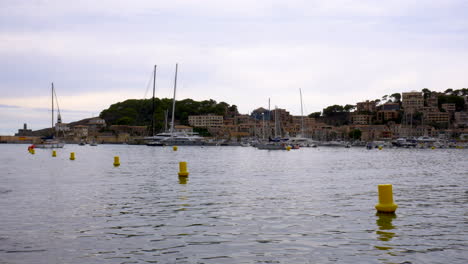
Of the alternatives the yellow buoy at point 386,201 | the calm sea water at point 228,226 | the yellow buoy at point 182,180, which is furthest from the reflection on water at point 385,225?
the yellow buoy at point 182,180

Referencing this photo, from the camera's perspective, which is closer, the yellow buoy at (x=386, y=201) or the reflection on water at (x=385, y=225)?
the reflection on water at (x=385, y=225)

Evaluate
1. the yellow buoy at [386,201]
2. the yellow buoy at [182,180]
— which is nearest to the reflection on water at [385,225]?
the yellow buoy at [386,201]

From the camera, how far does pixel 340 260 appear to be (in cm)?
1098

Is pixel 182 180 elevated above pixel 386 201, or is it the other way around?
pixel 386 201

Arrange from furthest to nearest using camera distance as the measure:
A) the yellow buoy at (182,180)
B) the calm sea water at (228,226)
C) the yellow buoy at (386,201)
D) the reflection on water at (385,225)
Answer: the yellow buoy at (182,180) < the yellow buoy at (386,201) < the reflection on water at (385,225) < the calm sea water at (228,226)

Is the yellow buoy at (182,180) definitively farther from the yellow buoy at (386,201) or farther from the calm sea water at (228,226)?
the yellow buoy at (386,201)

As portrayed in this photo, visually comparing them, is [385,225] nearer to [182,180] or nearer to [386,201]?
[386,201]

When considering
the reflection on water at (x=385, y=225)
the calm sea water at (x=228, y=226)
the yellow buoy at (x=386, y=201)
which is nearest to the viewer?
the calm sea water at (x=228, y=226)

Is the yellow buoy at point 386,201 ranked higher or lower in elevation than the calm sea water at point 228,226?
higher

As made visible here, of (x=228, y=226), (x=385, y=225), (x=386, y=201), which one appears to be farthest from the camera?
(x=386, y=201)

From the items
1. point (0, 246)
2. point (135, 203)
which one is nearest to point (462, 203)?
point (135, 203)

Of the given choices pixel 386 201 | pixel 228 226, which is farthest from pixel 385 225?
pixel 228 226

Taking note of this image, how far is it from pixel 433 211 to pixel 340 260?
29.2 ft

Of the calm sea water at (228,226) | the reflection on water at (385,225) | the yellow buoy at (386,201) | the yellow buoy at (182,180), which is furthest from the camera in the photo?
the yellow buoy at (182,180)
